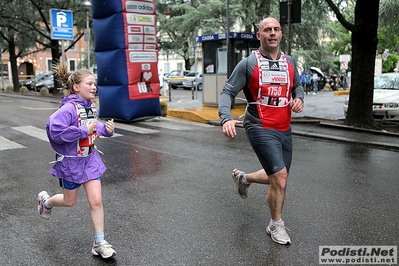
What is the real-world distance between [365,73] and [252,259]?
8.97 m

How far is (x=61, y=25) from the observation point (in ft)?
59.9

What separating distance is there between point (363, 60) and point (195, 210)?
26.9 feet

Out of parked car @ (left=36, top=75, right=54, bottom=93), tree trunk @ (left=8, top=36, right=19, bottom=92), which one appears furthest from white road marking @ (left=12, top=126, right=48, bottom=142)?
tree trunk @ (left=8, top=36, right=19, bottom=92)

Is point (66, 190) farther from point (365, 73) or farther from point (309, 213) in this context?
point (365, 73)

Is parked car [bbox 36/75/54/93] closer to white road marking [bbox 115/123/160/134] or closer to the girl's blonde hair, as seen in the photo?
white road marking [bbox 115/123/160/134]

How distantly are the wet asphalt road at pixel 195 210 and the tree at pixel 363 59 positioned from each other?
3121mm

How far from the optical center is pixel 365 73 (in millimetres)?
11211

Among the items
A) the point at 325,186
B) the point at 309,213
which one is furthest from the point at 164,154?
the point at 309,213

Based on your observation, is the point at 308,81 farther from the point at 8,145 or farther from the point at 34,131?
the point at 8,145

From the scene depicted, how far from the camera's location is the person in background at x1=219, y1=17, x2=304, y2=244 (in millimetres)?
3850

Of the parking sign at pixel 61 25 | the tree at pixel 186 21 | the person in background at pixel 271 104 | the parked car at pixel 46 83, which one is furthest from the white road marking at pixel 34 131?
the parked car at pixel 46 83

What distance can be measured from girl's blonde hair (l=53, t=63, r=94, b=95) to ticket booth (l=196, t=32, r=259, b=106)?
1231 cm

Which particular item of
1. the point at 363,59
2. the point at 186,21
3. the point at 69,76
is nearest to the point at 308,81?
the point at 186,21

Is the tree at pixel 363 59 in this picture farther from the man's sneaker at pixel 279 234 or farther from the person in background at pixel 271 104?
the man's sneaker at pixel 279 234
